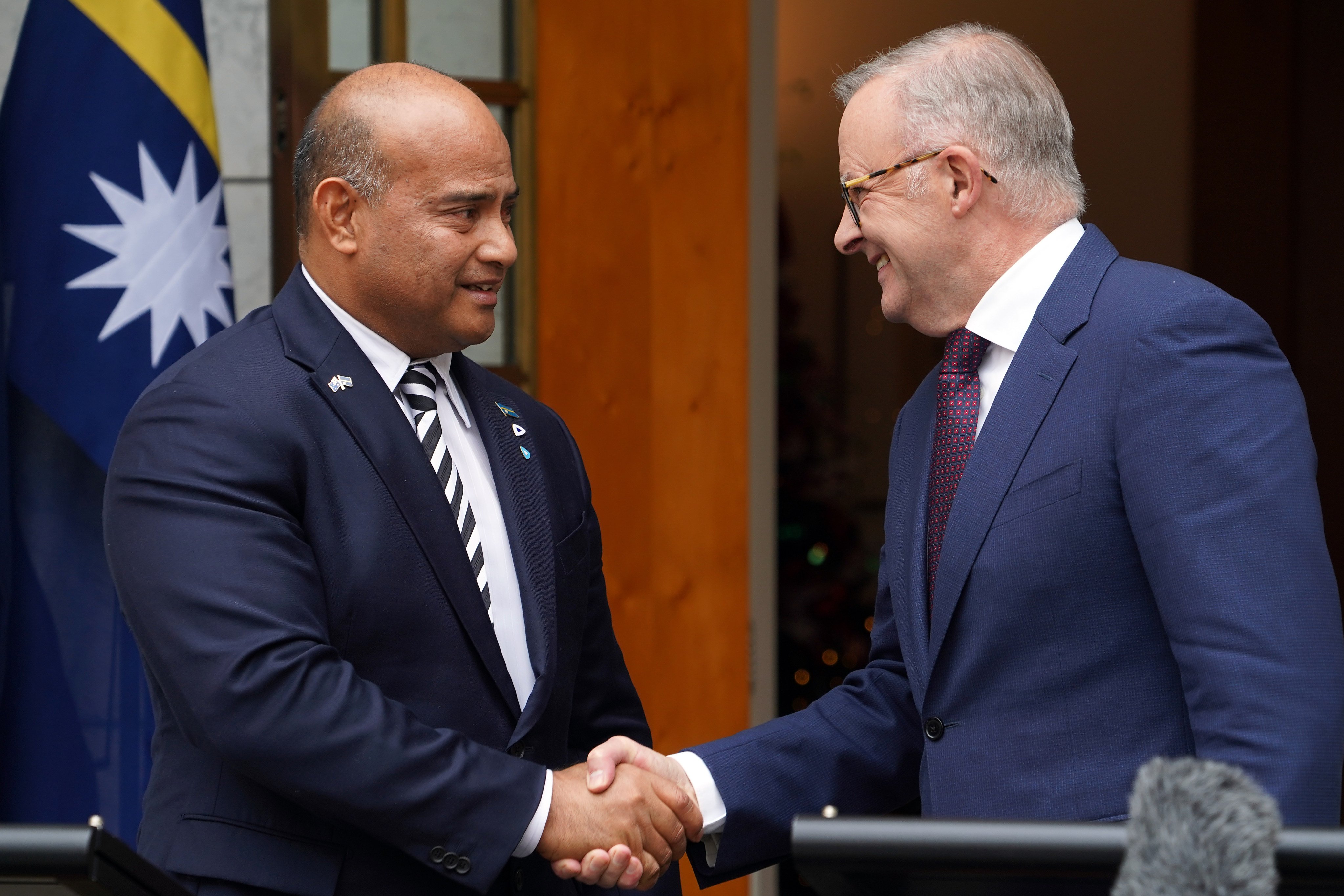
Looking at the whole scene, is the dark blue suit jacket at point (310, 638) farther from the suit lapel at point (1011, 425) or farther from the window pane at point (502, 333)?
the window pane at point (502, 333)

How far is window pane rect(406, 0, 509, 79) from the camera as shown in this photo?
2582 mm

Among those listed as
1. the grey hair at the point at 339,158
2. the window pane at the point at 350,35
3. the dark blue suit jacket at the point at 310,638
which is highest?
the window pane at the point at 350,35

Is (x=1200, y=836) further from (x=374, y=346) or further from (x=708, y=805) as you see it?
(x=374, y=346)

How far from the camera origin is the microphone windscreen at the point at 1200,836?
2.56 ft

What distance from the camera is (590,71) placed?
8.99 feet

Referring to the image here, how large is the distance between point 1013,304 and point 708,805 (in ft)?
2.46

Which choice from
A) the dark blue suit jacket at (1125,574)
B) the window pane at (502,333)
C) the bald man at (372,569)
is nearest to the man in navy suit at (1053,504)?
the dark blue suit jacket at (1125,574)

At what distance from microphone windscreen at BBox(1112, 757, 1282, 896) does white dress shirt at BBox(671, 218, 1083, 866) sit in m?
0.74

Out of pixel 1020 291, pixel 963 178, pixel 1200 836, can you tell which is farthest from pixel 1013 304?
pixel 1200 836

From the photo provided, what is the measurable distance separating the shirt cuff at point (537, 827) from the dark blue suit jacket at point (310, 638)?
17 millimetres

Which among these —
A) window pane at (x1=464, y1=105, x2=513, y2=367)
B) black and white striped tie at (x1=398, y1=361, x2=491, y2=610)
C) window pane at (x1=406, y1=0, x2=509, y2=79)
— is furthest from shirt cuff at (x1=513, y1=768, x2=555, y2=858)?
window pane at (x1=406, y1=0, x2=509, y2=79)

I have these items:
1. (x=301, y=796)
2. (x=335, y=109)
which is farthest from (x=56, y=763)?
(x=335, y=109)

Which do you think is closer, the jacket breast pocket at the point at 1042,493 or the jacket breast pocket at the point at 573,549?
the jacket breast pocket at the point at 1042,493

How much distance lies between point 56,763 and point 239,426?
3.33ft
